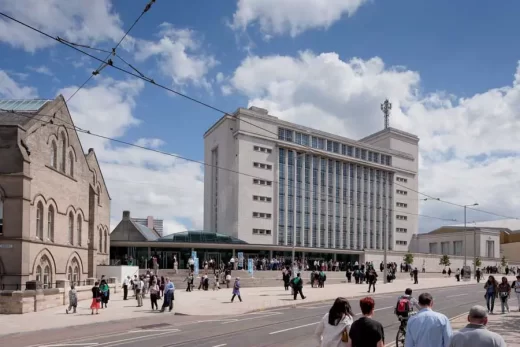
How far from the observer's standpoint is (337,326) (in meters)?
7.02

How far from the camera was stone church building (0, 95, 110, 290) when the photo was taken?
2991 cm

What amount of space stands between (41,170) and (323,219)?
160ft

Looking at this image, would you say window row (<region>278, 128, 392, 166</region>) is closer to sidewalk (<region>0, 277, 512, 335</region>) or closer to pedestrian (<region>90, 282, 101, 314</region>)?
sidewalk (<region>0, 277, 512, 335</region>)

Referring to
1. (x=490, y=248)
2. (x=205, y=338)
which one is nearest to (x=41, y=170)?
(x=205, y=338)

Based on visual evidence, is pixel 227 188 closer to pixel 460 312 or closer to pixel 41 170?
pixel 41 170

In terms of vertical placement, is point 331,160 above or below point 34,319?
above

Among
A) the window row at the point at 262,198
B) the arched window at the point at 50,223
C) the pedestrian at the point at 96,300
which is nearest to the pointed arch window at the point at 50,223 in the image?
the arched window at the point at 50,223

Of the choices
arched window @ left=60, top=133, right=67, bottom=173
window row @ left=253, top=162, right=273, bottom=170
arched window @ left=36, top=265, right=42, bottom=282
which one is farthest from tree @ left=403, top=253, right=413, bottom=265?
arched window @ left=36, top=265, right=42, bottom=282

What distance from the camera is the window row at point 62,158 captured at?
3569cm

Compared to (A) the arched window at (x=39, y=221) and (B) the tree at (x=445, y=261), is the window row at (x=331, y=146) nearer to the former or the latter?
(B) the tree at (x=445, y=261)

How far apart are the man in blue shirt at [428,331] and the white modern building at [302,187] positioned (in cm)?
5314

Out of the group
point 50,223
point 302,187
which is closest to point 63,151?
point 50,223

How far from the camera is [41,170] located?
108 ft

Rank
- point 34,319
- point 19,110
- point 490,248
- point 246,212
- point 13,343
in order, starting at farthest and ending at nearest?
point 490,248 → point 246,212 → point 19,110 → point 34,319 → point 13,343
